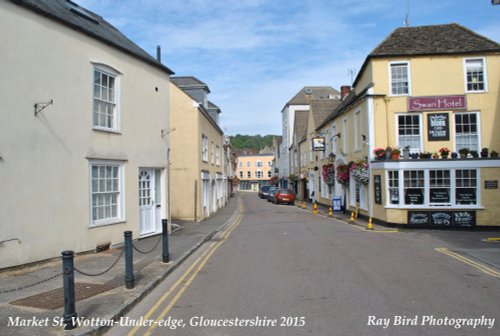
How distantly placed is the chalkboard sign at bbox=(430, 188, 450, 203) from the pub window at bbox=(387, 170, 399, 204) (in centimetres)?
152

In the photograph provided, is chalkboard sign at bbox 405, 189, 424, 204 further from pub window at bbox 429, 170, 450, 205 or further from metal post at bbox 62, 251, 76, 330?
metal post at bbox 62, 251, 76, 330

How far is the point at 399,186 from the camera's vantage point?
58.0 ft

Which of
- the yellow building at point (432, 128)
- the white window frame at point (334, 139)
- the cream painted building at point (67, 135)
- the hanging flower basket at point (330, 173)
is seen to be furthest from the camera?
the hanging flower basket at point (330, 173)

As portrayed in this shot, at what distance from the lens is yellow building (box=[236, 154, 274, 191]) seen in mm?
99375

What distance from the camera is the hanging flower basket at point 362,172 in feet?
64.5

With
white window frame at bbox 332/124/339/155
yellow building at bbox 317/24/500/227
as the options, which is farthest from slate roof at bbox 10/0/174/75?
white window frame at bbox 332/124/339/155

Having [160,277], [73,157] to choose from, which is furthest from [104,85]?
[160,277]

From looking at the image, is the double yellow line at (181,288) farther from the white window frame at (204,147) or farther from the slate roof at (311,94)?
the slate roof at (311,94)

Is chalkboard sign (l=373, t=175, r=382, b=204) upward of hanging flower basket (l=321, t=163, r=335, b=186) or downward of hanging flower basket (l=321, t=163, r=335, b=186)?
downward

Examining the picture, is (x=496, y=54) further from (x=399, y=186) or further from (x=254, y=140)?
(x=254, y=140)

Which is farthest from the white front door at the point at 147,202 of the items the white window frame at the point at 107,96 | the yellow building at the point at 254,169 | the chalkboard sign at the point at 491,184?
the yellow building at the point at 254,169

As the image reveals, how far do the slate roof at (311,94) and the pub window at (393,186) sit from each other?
4223 cm

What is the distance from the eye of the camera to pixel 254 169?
327 ft

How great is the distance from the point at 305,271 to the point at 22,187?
6.72 meters
